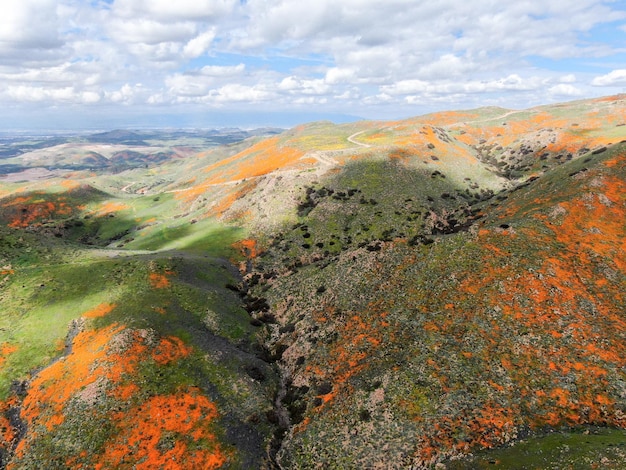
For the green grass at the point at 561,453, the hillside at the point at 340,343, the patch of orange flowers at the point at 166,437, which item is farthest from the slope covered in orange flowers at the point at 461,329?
the patch of orange flowers at the point at 166,437

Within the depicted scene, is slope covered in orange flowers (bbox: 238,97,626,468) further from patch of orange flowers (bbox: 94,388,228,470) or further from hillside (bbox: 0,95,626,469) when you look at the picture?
patch of orange flowers (bbox: 94,388,228,470)

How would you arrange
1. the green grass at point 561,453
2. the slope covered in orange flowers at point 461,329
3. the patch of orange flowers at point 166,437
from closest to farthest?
the green grass at point 561,453, the patch of orange flowers at point 166,437, the slope covered in orange flowers at point 461,329

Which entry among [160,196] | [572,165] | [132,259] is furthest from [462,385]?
[160,196]

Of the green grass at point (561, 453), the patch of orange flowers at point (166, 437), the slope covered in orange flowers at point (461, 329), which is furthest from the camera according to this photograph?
the slope covered in orange flowers at point (461, 329)

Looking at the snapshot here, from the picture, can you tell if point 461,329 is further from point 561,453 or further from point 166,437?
point 166,437

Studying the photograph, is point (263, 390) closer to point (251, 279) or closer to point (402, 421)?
point (402, 421)

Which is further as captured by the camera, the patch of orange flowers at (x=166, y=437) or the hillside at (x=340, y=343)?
the hillside at (x=340, y=343)

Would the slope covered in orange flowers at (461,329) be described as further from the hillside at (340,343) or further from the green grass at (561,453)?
the green grass at (561,453)

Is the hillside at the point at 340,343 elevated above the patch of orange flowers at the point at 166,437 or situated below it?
above

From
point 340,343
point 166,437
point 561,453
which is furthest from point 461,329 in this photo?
point 166,437
